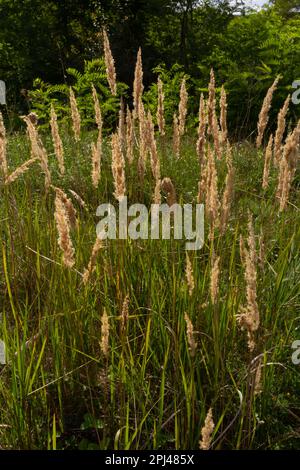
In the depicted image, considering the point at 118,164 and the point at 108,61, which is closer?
the point at 118,164

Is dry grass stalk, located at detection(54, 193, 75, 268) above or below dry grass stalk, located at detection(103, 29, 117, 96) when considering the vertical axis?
below

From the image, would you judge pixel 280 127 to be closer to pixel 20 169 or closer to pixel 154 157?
pixel 154 157

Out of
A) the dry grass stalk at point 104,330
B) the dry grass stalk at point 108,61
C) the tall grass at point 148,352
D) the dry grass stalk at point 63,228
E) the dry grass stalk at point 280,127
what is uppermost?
the dry grass stalk at point 108,61

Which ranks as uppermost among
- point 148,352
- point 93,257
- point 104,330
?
point 93,257

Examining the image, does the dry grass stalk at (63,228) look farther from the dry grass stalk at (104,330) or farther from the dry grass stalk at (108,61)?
the dry grass stalk at (108,61)

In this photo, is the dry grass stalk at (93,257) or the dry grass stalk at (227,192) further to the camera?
the dry grass stalk at (227,192)

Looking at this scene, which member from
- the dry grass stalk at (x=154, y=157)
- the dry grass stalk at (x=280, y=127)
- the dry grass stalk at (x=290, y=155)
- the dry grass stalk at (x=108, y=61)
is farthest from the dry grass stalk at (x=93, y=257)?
the dry grass stalk at (x=280, y=127)

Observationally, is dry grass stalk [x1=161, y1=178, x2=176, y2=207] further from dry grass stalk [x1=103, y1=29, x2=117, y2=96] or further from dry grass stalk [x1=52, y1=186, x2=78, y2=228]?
dry grass stalk [x1=103, y1=29, x2=117, y2=96]

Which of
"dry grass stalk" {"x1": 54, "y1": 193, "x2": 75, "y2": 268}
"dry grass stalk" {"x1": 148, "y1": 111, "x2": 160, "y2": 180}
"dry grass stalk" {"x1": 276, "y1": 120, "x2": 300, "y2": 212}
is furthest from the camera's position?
"dry grass stalk" {"x1": 148, "y1": 111, "x2": 160, "y2": 180}

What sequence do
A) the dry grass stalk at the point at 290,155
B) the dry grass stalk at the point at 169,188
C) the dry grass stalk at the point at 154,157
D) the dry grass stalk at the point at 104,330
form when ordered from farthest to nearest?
1. the dry grass stalk at the point at 154,157
2. the dry grass stalk at the point at 290,155
3. the dry grass stalk at the point at 169,188
4. the dry grass stalk at the point at 104,330

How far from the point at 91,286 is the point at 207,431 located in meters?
1.09

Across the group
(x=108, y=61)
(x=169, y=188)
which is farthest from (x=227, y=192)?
(x=108, y=61)

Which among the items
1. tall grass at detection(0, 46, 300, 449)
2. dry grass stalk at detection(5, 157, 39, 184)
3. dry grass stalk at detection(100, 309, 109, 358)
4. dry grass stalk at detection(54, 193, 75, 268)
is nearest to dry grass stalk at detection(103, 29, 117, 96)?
tall grass at detection(0, 46, 300, 449)
